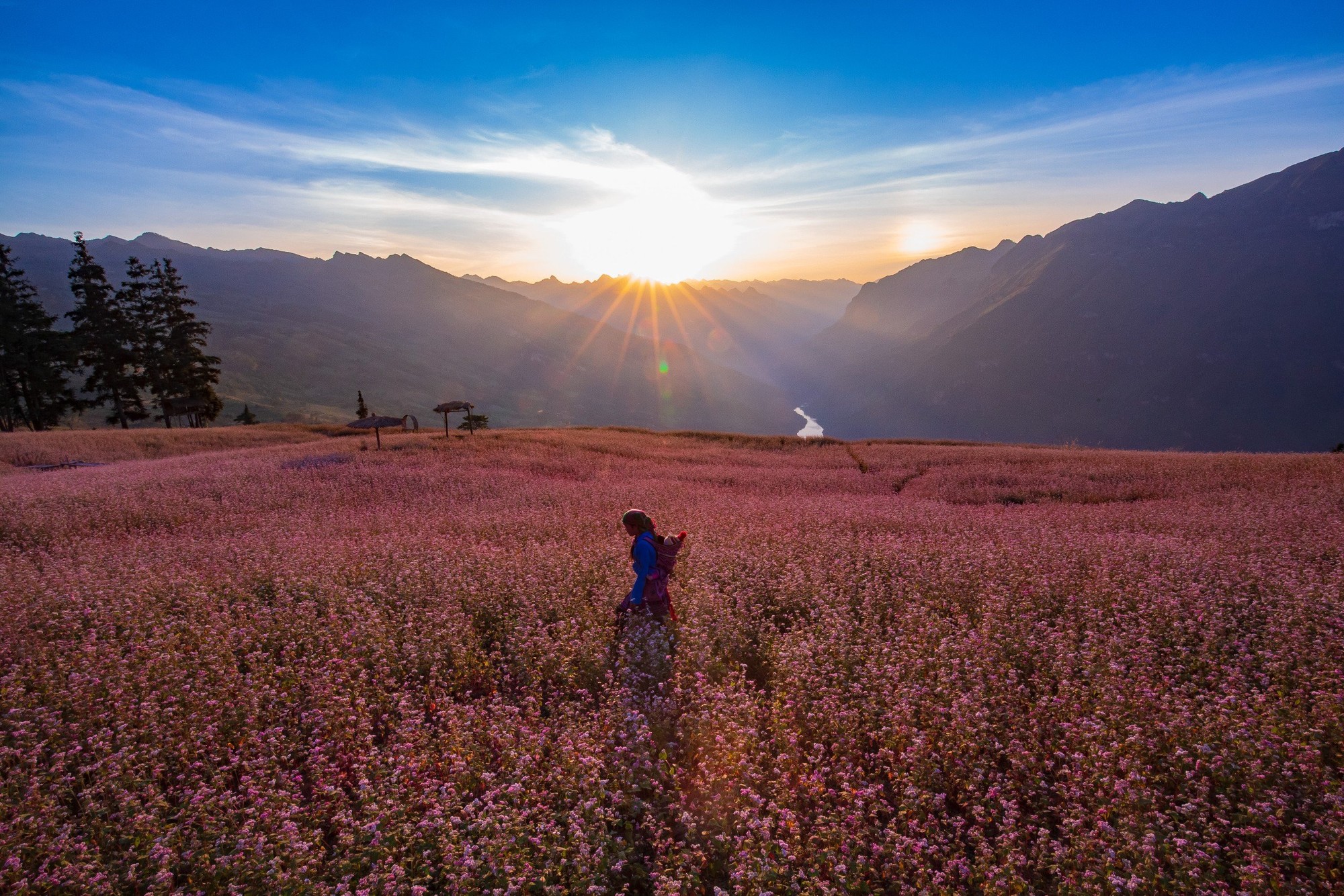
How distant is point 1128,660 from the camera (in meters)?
6.07

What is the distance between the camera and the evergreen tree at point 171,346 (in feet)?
154

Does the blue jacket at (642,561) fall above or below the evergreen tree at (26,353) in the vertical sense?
below

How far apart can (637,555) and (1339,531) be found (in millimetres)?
11652

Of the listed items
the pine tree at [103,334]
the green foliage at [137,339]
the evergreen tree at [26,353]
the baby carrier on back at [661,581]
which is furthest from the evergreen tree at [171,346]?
the baby carrier on back at [661,581]

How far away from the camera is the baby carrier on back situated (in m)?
7.39

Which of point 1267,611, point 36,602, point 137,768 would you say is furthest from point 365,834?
point 1267,611

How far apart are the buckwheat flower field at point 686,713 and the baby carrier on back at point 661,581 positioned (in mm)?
422

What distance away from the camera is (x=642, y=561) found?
24.0 feet

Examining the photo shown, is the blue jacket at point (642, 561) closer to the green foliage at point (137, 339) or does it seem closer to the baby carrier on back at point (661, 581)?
the baby carrier on back at point (661, 581)

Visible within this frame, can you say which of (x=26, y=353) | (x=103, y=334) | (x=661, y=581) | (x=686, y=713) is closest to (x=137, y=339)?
(x=103, y=334)

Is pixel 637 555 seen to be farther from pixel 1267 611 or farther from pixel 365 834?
pixel 1267 611

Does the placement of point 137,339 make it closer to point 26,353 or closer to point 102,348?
point 102,348

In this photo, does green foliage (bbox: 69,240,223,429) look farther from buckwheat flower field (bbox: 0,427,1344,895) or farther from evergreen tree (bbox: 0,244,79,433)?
buckwheat flower field (bbox: 0,427,1344,895)

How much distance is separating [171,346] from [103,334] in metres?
4.10
